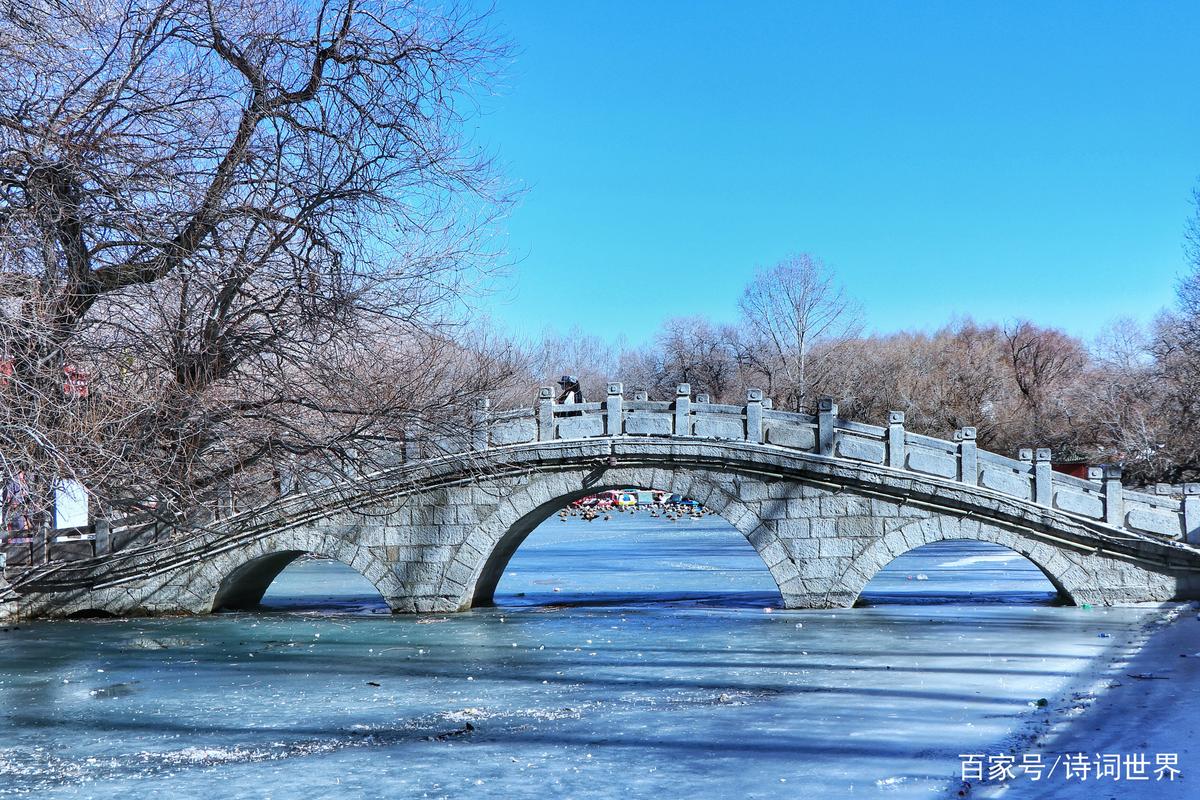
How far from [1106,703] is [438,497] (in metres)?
8.52

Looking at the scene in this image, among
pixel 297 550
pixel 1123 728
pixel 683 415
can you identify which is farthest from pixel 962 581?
pixel 1123 728

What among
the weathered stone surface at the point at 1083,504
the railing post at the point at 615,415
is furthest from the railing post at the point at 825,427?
the weathered stone surface at the point at 1083,504

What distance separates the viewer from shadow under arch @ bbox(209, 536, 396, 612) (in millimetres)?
14320

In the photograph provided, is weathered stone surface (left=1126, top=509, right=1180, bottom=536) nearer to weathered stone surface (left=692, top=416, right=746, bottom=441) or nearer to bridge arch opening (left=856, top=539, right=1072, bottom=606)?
bridge arch opening (left=856, top=539, right=1072, bottom=606)

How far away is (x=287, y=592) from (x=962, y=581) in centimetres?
1054

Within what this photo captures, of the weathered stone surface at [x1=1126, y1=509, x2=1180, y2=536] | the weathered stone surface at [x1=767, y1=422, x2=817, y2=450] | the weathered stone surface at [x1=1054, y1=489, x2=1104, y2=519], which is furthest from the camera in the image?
the weathered stone surface at [x1=767, y1=422, x2=817, y2=450]

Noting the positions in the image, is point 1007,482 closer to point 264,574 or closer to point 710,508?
point 710,508

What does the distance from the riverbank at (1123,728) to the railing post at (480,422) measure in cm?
717

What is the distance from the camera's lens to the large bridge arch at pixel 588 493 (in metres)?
13.4

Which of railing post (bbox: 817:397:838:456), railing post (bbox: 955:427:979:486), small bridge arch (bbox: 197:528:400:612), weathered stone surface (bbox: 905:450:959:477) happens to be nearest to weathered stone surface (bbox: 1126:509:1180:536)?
railing post (bbox: 955:427:979:486)

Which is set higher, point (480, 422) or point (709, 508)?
point (480, 422)

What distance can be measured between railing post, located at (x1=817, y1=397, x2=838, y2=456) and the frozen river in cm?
185

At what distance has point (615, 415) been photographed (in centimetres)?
1397

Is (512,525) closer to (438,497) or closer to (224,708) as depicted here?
(438,497)
